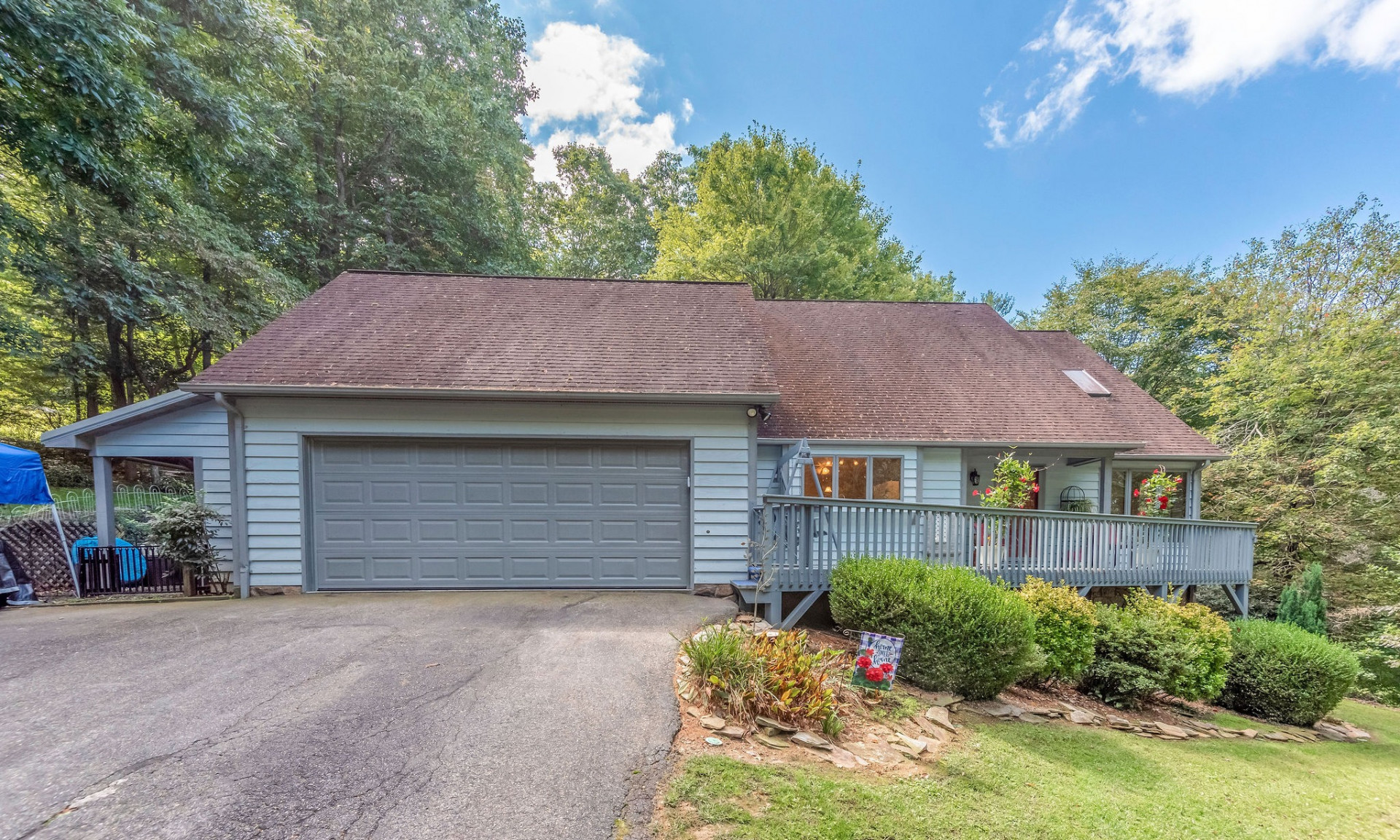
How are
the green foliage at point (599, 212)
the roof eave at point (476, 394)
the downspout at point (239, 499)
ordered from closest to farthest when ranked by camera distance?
the roof eave at point (476, 394) < the downspout at point (239, 499) < the green foliage at point (599, 212)

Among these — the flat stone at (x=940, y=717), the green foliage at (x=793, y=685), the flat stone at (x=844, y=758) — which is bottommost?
the flat stone at (x=940, y=717)

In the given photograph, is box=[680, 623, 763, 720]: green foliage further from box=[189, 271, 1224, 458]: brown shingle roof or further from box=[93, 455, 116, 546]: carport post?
box=[93, 455, 116, 546]: carport post

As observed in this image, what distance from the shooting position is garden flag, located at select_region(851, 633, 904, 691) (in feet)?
12.4

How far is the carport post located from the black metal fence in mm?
222

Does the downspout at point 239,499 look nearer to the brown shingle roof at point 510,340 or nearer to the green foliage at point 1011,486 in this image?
the brown shingle roof at point 510,340

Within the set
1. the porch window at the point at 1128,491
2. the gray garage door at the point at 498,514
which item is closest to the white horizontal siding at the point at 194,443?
the gray garage door at the point at 498,514

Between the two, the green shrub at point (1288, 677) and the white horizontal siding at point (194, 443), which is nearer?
the green shrub at point (1288, 677)

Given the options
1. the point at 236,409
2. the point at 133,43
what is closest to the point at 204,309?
the point at 133,43

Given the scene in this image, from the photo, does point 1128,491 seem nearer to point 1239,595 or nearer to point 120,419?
point 1239,595

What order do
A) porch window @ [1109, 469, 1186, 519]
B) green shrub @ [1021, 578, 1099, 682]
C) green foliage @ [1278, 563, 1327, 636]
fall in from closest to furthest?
green shrub @ [1021, 578, 1099, 682] < green foliage @ [1278, 563, 1327, 636] < porch window @ [1109, 469, 1186, 519]

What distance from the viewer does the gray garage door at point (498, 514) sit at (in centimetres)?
609

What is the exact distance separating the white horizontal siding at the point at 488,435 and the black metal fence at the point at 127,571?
1.28m

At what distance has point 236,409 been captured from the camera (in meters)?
5.90

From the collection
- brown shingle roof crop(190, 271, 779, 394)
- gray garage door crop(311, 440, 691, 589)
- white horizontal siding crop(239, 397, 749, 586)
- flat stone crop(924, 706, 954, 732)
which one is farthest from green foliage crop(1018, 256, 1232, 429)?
gray garage door crop(311, 440, 691, 589)
